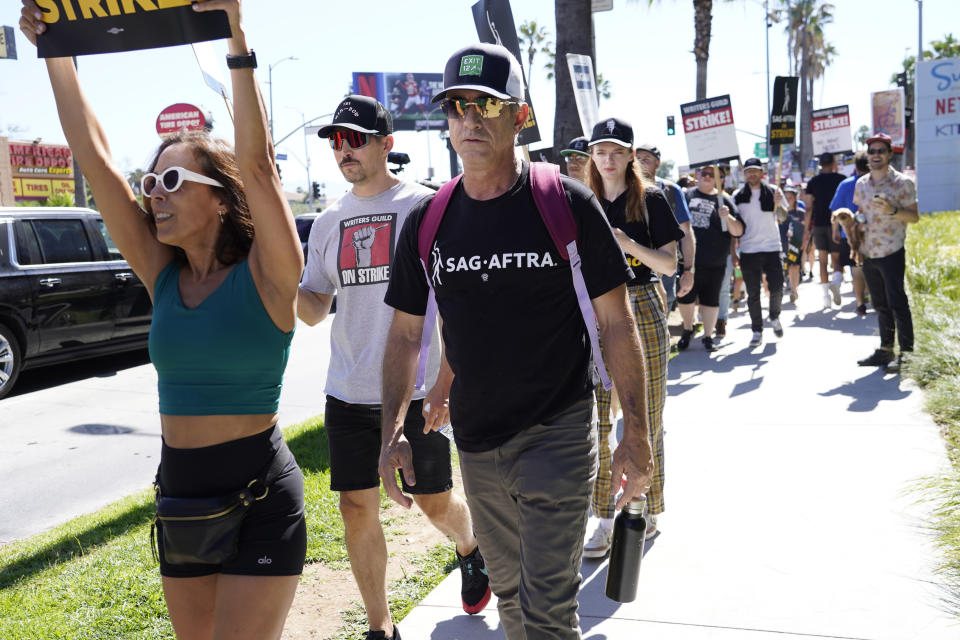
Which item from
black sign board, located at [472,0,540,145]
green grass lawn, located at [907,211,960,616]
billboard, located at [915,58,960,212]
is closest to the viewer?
green grass lawn, located at [907,211,960,616]

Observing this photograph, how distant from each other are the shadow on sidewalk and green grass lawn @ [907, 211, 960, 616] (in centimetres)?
21

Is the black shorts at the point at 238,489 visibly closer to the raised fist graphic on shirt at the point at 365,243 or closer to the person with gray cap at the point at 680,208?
the raised fist graphic on shirt at the point at 365,243

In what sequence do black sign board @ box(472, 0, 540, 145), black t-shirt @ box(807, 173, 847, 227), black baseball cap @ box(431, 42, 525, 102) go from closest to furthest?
black baseball cap @ box(431, 42, 525, 102), black sign board @ box(472, 0, 540, 145), black t-shirt @ box(807, 173, 847, 227)

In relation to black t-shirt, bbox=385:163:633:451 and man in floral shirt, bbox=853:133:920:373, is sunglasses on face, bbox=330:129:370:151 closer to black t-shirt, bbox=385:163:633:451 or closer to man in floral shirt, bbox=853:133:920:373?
black t-shirt, bbox=385:163:633:451

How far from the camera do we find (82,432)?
7695 mm

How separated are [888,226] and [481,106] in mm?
6653

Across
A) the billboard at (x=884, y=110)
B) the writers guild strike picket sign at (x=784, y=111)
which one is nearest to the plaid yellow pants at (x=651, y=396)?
the writers guild strike picket sign at (x=784, y=111)

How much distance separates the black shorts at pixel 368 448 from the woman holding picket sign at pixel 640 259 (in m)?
1.11

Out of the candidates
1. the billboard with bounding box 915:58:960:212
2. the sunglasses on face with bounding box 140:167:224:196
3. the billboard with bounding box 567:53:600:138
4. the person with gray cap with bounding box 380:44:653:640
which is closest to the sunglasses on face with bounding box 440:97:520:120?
the person with gray cap with bounding box 380:44:653:640

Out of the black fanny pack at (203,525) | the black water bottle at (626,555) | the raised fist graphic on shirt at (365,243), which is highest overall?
the raised fist graphic on shirt at (365,243)

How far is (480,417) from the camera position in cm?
262

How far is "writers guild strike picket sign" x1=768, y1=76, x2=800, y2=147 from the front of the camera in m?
14.1

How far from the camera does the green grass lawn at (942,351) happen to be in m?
3.94

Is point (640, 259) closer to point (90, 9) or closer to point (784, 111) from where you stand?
point (90, 9)
